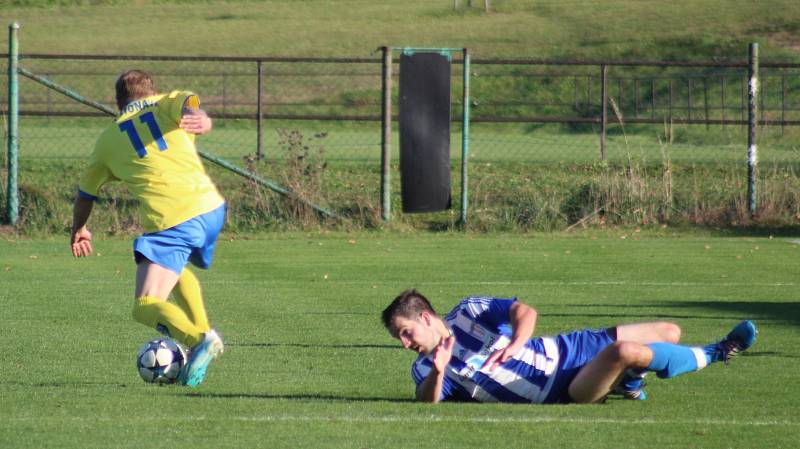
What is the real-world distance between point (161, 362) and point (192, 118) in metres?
1.41

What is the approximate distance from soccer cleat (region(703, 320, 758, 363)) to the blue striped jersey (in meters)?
0.86

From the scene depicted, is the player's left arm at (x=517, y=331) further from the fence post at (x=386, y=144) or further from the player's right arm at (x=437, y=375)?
the fence post at (x=386, y=144)

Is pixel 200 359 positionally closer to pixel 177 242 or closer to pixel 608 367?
pixel 177 242

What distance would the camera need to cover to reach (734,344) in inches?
288

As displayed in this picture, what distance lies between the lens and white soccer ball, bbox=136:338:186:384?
749cm

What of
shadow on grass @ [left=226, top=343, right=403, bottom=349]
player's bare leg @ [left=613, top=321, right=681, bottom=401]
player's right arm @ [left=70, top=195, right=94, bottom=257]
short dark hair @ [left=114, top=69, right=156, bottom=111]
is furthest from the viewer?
shadow on grass @ [left=226, top=343, right=403, bottom=349]

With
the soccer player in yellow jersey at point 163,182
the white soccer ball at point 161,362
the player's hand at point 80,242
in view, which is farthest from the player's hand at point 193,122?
the white soccer ball at point 161,362

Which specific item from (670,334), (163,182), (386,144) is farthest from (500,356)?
(386,144)

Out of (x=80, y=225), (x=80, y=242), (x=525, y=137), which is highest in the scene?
(x=525, y=137)

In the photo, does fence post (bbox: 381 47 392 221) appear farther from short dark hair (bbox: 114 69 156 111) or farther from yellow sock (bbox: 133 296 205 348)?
yellow sock (bbox: 133 296 205 348)

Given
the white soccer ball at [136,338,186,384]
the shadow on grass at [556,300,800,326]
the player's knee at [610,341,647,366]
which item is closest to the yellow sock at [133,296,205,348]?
the white soccer ball at [136,338,186,384]

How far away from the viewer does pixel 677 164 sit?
867 inches

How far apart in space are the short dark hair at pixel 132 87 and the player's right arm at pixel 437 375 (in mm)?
2410

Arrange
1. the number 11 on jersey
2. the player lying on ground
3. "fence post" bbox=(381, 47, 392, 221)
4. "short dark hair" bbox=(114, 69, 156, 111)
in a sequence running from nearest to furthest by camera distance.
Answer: the player lying on ground
the number 11 on jersey
"short dark hair" bbox=(114, 69, 156, 111)
"fence post" bbox=(381, 47, 392, 221)
